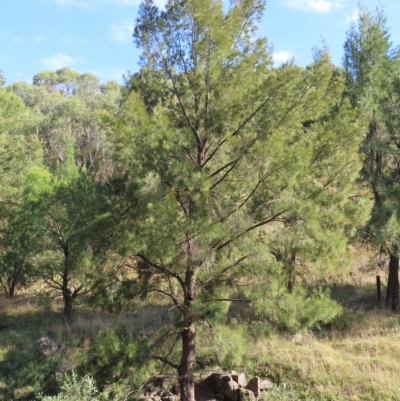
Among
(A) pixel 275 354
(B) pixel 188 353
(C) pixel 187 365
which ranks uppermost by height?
(B) pixel 188 353

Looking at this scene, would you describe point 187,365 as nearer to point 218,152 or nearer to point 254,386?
point 254,386

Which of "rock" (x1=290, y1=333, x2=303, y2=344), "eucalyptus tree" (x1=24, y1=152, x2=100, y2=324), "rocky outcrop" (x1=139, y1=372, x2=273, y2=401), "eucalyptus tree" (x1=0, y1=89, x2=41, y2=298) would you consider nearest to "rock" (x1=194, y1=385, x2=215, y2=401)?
"rocky outcrop" (x1=139, y1=372, x2=273, y2=401)

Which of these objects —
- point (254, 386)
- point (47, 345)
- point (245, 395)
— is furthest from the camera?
point (47, 345)

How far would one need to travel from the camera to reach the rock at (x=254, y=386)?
26.6ft

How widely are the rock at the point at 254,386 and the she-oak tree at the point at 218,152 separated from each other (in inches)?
70.4

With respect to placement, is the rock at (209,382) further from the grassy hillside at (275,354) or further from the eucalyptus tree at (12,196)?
the eucalyptus tree at (12,196)

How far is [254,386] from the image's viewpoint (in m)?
8.17

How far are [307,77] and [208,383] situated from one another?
649 centimetres

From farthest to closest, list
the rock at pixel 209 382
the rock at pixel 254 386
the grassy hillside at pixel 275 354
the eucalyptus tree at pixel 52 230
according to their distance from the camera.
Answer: the eucalyptus tree at pixel 52 230, the rock at pixel 209 382, the rock at pixel 254 386, the grassy hillside at pixel 275 354

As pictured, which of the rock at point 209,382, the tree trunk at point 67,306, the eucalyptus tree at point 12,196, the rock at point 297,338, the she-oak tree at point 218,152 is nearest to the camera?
the she-oak tree at point 218,152

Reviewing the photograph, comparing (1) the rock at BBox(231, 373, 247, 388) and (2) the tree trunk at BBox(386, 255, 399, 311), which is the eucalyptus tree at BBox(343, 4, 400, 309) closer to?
(2) the tree trunk at BBox(386, 255, 399, 311)

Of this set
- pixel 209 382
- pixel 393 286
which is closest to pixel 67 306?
pixel 209 382

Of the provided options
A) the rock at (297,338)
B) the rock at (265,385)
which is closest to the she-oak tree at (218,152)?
the rock at (265,385)

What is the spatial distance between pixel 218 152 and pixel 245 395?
15.6ft
